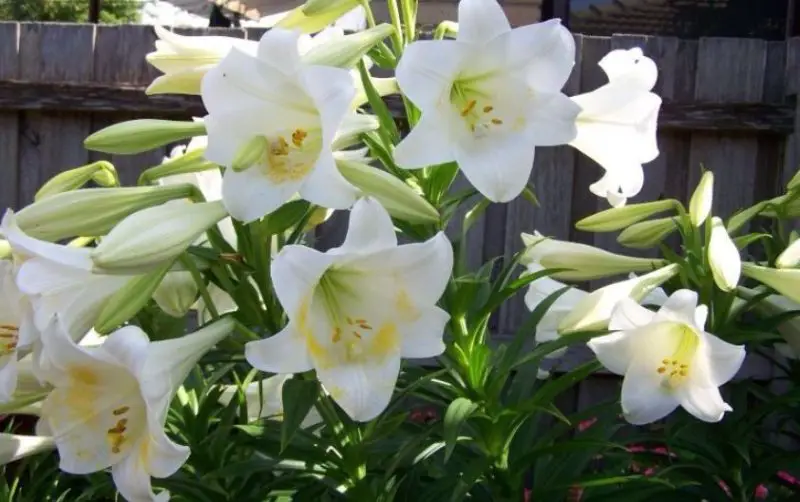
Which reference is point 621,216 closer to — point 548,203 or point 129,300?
point 129,300

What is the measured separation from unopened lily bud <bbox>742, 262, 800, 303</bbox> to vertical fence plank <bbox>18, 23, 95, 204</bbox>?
2.11 m

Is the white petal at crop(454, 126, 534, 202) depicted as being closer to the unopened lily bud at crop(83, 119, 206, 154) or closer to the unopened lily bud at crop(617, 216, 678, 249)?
the unopened lily bud at crop(83, 119, 206, 154)

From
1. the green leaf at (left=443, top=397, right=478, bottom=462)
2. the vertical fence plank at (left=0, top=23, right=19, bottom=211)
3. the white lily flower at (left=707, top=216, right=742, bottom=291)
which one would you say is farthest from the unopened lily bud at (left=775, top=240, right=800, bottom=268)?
the vertical fence plank at (left=0, top=23, right=19, bottom=211)

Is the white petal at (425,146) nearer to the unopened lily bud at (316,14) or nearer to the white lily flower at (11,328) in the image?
the unopened lily bud at (316,14)

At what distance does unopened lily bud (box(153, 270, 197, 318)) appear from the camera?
1032mm

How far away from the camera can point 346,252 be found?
85 cm

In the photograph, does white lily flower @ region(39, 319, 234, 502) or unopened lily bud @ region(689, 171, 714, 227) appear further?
unopened lily bud @ region(689, 171, 714, 227)

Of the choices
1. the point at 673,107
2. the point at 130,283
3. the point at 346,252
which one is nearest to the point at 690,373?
the point at 346,252

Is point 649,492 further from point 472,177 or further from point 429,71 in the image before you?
point 429,71

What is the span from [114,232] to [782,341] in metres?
1.05

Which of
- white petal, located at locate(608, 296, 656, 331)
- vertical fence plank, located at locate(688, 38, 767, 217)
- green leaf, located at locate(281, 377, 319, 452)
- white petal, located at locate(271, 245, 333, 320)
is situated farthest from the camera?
vertical fence plank, located at locate(688, 38, 767, 217)

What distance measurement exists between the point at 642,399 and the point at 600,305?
0.13 m

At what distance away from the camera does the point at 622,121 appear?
3.72ft

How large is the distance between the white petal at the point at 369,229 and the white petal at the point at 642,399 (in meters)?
0.42
